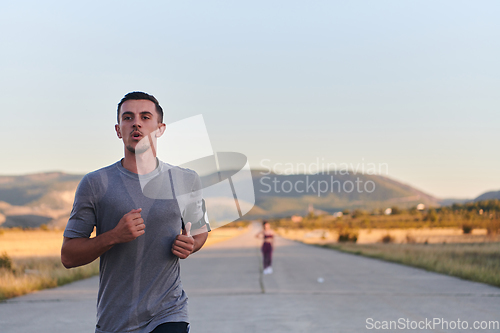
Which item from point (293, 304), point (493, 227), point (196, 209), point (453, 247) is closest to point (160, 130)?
point (196, 209)

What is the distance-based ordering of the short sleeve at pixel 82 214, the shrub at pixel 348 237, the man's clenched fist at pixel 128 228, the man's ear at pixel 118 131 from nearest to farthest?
the man's clenched fist at pixel 128 228 < the short sleeve at pixel 82 214 < the man's ear at pixel 118 131 < the shrub at pixel 348 237

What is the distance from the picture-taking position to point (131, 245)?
328cm

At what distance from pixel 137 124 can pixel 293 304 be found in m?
8.97

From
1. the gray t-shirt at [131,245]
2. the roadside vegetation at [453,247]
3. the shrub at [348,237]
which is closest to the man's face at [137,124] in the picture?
the gray t-shirt at [131,245]

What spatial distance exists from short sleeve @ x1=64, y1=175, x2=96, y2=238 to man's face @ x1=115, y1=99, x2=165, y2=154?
0.36 m

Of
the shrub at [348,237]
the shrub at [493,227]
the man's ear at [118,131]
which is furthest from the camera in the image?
the shrub at [348,237]

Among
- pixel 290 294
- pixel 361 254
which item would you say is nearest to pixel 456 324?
pixel 290 294

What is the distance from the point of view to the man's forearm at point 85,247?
10.2 feet

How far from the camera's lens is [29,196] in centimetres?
15400

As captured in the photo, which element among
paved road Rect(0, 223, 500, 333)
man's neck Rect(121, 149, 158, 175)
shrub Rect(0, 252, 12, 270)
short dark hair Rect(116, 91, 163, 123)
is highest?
short dark hair Rect(116, 91, 163, 123)

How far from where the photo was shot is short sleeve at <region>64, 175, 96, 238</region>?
3.20 meters

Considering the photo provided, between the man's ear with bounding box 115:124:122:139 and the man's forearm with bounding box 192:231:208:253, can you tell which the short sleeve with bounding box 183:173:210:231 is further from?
the man's ear with bounding box 115:124:122:139

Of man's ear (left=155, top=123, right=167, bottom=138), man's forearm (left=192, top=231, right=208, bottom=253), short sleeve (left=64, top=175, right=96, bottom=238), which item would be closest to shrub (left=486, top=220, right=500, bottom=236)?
man's forearm (left=192, top=231, right=208, bottom=253)

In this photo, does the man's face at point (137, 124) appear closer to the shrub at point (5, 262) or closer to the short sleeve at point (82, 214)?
the short sleeve at point (82, 214)
